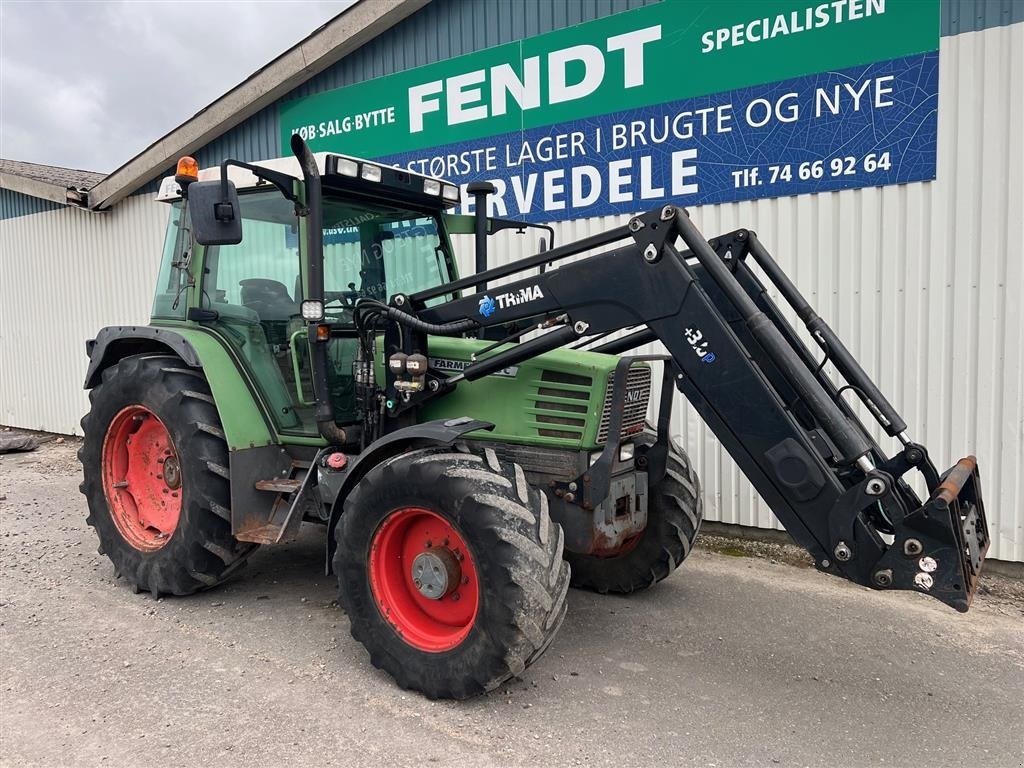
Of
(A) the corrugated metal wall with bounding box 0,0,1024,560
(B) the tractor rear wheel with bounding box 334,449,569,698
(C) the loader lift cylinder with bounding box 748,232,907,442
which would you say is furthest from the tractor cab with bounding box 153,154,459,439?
(A) the corrugated metal wall with bounding box 0,0,1024,560

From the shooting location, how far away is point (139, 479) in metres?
5.07

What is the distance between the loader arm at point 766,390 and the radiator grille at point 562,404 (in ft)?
0.62

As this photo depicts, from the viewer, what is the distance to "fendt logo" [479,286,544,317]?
3707 mm

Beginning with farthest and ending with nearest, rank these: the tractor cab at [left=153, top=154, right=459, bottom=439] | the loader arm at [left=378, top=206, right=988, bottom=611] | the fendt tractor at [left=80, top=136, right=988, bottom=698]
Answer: the tractor cab at [left=153, top=154, right=459, bottom=439] < the fendt tractor at [left=80, top=136, right=988, bottom=698] < the loader arm at [left=378, top=206, right=988, bottom=611]

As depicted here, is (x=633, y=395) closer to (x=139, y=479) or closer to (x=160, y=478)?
(x=160, y=478)

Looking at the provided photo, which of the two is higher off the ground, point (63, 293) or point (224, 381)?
point (63, 293)

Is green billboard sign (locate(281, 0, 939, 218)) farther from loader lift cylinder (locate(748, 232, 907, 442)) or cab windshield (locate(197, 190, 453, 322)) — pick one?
cab windshield (locate(197, 190, 453, 322))

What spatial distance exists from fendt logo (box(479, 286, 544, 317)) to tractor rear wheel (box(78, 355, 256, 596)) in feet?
5.77

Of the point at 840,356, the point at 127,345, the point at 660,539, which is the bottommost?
the point at 660,539

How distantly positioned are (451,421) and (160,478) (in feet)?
7.71

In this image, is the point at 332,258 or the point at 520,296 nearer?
the point at 520,296

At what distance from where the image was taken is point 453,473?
3.38 m

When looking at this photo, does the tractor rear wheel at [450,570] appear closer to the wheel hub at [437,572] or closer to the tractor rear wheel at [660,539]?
the wheel hub at [437,572]

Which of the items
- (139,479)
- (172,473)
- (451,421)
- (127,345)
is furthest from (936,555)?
(127,345)
